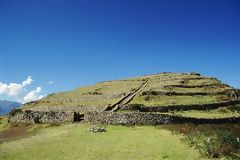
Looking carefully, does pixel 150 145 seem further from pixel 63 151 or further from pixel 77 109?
pixel 77 109

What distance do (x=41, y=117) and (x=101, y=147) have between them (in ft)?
77.1

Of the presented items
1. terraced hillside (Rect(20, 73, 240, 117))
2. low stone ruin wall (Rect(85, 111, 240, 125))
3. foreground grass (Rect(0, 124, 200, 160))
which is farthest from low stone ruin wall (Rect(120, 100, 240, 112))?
foreground grass (Rect(0, 124, 200, 160))

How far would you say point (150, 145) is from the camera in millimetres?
30375

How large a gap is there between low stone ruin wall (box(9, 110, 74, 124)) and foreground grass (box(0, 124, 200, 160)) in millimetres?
10498

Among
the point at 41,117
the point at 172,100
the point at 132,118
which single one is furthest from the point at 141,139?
the point at 172,100

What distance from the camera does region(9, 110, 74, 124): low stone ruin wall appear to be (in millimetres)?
49406

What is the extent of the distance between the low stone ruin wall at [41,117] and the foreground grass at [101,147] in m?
10.5

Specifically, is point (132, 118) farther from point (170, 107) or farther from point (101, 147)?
point (101, 147)

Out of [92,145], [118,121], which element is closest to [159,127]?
[118,121]

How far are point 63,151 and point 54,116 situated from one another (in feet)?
69.7

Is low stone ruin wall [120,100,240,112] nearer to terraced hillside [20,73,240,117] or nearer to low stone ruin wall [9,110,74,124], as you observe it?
terraced hillside [20,73,240,117]

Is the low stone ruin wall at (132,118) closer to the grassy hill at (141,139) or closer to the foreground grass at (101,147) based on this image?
the grassy hill at (141,139)

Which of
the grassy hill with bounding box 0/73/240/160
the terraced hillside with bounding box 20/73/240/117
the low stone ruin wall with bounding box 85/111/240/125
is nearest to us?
the grassy hill with bounding box 0/73/240/160

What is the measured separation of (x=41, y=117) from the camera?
52.1 metres
